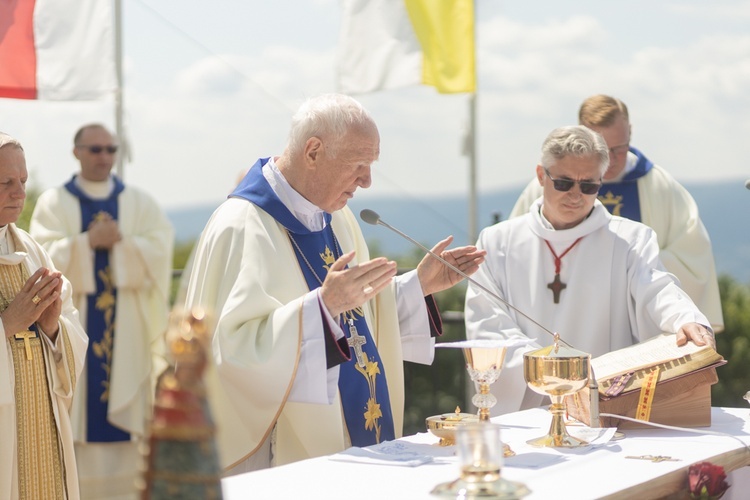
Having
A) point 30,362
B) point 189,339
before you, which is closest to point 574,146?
point 30,362

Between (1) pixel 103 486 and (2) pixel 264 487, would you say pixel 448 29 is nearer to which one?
(1) pixel 103 486

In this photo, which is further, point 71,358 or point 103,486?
point 103,486

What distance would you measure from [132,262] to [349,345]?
452cm

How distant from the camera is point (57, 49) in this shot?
7.58 m

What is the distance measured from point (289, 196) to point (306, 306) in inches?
25.2

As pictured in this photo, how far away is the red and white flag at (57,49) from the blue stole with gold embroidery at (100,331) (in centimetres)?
83

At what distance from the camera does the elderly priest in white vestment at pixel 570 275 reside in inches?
174

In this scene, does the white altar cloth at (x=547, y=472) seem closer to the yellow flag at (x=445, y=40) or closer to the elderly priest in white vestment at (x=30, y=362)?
the elderly priest in white vestment at (x=30, y=362)

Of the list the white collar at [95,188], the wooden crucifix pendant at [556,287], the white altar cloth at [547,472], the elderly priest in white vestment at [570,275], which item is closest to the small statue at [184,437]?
the white altar cloth at [547,472]

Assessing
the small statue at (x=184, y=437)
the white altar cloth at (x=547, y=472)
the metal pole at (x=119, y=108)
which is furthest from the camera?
the metal pole at (x=119, y=108)

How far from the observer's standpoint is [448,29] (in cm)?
734

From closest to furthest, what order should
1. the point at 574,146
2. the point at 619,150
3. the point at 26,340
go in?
the point at 26,340 → the point at 574,146 → the point at 619,150

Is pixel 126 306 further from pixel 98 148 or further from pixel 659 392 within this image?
pixel 659 392

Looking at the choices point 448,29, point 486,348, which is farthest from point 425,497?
point 448,29
